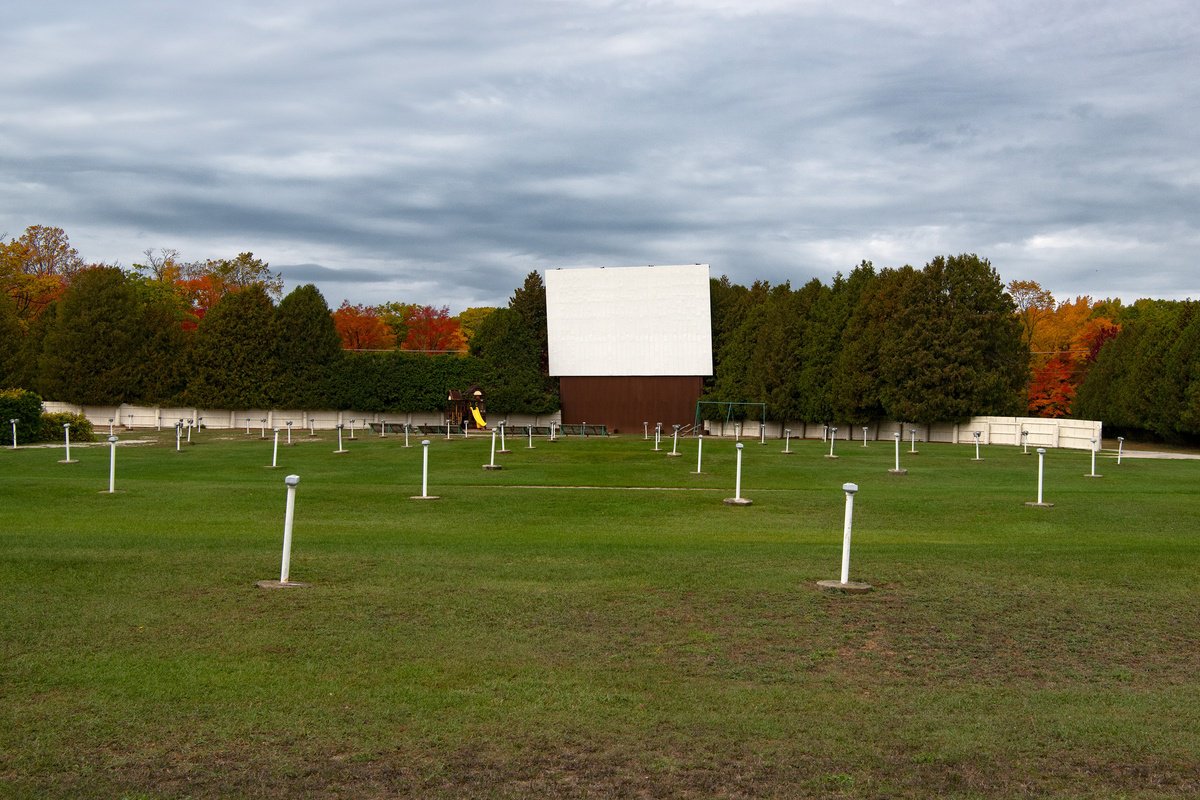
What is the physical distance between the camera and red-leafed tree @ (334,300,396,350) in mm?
95062

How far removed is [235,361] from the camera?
69062 mm

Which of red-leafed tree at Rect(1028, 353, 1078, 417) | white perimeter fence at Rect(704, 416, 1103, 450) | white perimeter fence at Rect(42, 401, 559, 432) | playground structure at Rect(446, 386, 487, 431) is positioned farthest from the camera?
red-leafed tree at Rect(1028, 353, 1078, 417)

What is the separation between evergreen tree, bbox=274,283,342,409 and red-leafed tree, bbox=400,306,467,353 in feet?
89.7

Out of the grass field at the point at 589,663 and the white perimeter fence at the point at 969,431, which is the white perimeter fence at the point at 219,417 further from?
the grass field at the point at 589,663

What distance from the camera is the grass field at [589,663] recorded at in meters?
6.25

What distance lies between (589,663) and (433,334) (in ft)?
306

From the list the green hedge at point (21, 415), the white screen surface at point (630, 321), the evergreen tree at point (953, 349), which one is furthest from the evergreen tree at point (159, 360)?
the evergreen tree at point (953, 349)

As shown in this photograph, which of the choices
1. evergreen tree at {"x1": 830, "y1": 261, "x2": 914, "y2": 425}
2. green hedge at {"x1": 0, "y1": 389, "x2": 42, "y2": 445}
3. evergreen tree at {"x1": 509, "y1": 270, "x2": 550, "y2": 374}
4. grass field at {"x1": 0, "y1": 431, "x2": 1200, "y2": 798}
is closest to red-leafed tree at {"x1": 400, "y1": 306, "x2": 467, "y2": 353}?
evergreen tree at {"x1": 509, "y1": 270, "x2": 550, "y2": 374}

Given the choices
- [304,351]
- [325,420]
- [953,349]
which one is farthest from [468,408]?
[953,349]

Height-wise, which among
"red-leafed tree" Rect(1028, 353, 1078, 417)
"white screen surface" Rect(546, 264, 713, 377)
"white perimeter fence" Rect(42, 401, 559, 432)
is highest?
"white screen surface" Rect(546, 264, 713, 377)

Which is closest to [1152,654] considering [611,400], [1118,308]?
[611,400]

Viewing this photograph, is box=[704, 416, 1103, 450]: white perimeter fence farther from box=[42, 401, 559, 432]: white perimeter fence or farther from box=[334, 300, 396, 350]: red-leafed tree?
box=[334, 300, 396, 350]: red-leafed tree

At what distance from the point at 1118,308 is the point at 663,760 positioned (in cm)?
10209

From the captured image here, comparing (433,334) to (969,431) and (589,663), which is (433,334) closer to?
(969,431)
